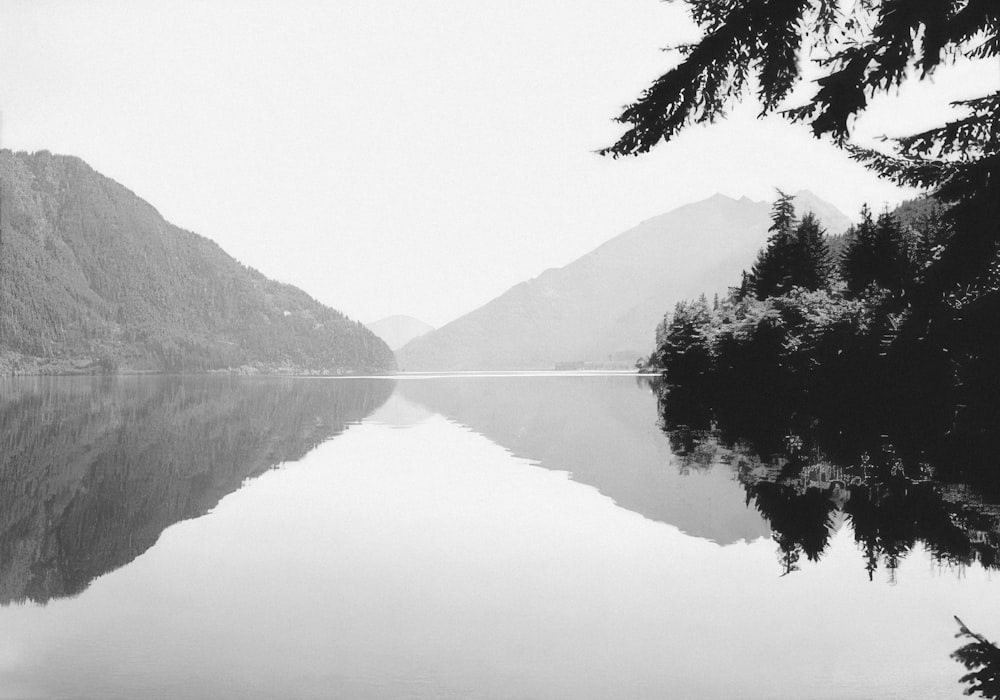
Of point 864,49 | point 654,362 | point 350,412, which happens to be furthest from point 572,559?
point 654,362

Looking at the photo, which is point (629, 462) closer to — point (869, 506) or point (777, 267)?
point (869, 506)

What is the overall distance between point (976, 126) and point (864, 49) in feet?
6.44

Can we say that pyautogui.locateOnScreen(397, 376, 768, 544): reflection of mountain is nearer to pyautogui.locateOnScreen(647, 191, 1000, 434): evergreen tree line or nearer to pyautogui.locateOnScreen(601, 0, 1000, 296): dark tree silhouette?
pyautogui.locateOnScreen(647, 191, 1000, 434): evergreen tree line

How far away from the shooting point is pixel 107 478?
26859mm

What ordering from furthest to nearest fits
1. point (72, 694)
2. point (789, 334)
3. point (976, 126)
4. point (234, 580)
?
point (789, 334), point (234, 580), point (72, 694), point (976, 126)

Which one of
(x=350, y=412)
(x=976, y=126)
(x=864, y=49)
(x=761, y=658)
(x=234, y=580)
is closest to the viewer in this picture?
(x=864, y=49)

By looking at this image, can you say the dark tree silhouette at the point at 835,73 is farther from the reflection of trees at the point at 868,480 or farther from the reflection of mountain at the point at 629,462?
the reflection of mountain at the point at 629,462

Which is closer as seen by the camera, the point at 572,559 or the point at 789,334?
the point at 572,559

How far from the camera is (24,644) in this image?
35.3 feet

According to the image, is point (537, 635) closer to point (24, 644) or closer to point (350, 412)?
point (24, 644)

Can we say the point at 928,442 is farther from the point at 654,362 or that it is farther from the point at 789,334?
the point at 654,362

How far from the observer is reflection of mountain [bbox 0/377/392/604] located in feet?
51.7

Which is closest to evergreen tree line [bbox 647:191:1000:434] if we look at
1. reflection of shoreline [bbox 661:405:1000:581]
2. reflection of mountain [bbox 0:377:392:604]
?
reflection of shoreline [bbox 661:405:1000:581]

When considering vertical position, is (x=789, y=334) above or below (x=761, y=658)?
above
